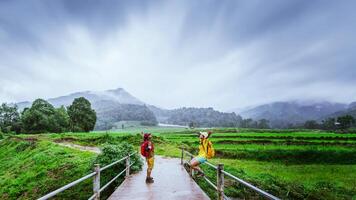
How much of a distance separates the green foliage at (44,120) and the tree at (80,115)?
76.0 inches

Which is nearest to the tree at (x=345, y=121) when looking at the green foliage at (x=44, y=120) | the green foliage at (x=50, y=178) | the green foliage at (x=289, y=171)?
the green foliage at (x=289, y=171)

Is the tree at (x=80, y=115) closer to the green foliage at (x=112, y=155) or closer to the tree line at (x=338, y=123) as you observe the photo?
the green foliage at (x=112, y=155)

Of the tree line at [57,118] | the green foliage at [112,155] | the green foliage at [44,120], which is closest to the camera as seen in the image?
the green foliage at [112,155]

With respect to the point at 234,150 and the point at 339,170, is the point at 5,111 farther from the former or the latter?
the point at 339,170

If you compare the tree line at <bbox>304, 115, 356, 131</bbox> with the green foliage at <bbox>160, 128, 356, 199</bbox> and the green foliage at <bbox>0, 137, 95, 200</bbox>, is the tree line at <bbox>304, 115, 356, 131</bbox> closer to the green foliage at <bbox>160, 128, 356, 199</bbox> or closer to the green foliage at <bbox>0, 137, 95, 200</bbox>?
the green foliage at <bbox>160, 128, 356, 199</bbox>

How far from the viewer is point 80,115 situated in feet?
254

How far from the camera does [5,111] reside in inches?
4080

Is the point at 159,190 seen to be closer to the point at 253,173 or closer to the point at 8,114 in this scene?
the point at 253,173

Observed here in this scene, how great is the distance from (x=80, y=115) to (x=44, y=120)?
8.75 m

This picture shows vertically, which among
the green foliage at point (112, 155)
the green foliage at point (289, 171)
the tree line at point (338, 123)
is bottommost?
the green foliage at point (289, 171)

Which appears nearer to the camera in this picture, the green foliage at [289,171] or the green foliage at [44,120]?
the green foliage at [289,171]

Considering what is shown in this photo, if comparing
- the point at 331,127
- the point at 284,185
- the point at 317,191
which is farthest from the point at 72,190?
the point at 331,127

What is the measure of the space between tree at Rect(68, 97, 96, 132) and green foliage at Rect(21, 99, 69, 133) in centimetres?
193

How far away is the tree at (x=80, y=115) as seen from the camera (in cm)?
7688
